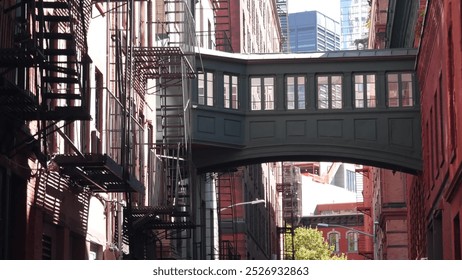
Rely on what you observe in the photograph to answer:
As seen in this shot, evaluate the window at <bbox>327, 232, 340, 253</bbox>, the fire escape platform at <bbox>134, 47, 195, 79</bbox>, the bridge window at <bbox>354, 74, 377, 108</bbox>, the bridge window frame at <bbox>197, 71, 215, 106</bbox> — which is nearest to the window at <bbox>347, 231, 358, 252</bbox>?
the window at <bbox>327, 232, 340, 253</bbox>

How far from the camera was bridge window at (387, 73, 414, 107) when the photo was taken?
41.6 m

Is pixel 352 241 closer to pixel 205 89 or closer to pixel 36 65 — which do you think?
pixel 205 89

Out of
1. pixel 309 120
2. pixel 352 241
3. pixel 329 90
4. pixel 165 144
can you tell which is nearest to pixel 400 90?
pixel 329 90

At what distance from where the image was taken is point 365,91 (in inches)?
1661

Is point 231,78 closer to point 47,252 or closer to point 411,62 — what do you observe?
point 411,62

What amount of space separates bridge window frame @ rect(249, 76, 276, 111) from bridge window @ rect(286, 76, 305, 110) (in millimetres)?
594

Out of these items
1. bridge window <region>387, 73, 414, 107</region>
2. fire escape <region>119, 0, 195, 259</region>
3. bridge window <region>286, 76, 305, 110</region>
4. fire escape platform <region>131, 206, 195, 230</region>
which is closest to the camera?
fire escape platform <region>131, 206, 195, 230</region>

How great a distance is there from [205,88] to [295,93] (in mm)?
3305

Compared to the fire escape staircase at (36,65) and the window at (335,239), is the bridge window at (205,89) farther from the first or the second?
the window at (335,239)

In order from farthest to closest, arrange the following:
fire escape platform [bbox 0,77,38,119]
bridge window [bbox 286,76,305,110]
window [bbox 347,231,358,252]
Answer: window [bbox 347,231,358,252], bridge window [bbox 286,76,305,110], fire escape platform [bbox 0,77,38,119]

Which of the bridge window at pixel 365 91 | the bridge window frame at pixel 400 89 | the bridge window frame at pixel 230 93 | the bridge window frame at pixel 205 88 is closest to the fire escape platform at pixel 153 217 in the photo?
the bridge window frame at pixel 205 88

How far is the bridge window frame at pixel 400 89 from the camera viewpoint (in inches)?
1638

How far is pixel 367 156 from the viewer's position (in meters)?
41.5

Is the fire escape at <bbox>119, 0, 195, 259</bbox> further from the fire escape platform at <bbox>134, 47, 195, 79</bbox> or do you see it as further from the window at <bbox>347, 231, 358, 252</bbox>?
the window at <bbox>347, 231, 358, 252</bbox>
